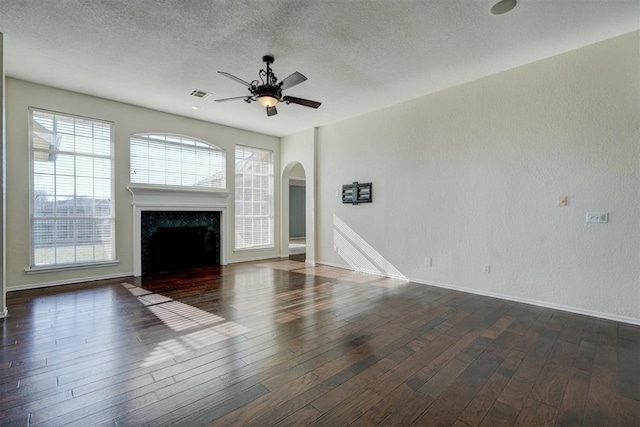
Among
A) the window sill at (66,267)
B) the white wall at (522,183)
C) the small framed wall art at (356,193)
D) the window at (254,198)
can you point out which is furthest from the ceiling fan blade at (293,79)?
the window sill at (66,267)

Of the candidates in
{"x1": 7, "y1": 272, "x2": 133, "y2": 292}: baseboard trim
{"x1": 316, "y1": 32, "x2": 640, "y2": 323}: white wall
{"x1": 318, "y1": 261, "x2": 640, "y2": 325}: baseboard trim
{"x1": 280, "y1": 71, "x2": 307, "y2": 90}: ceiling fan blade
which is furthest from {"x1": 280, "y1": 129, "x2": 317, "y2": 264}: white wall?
{"x1": 7, "y1": 272, "x2": 133, "y2": 292}: baseboard trim

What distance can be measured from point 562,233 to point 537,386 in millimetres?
2390

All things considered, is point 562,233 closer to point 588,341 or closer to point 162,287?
point 588,341

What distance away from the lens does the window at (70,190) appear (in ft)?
15.5

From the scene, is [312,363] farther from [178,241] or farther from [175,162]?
[175,162]

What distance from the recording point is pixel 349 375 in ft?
7.25

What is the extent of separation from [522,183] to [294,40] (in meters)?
3.47

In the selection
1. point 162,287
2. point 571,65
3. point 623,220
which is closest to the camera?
point 623,220

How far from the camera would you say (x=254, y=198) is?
7.56 m

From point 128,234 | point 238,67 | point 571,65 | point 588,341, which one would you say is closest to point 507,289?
point 588,341

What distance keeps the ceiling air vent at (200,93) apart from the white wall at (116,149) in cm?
141

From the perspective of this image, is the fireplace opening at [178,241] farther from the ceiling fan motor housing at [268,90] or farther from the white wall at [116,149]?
the ceiling fan motor housing at [268,90]

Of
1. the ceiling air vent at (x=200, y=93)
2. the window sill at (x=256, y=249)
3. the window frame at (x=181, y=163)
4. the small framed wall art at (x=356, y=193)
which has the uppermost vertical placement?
the ceiling air vent at (x=200, y=93)

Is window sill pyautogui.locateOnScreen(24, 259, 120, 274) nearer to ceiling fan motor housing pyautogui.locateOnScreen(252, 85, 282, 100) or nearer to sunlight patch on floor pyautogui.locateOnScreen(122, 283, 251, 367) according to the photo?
sunlight patch on floor pyautogui.locateOnScreen(122, 283, 251, 367)
